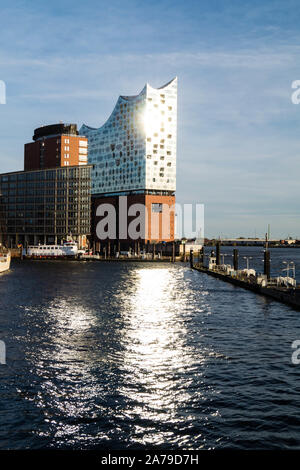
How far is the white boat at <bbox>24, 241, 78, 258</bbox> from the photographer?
186375mm

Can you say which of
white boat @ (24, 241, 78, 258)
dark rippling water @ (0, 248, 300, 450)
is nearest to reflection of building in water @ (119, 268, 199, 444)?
dark rippling water @ (0, 248, 300, 450)

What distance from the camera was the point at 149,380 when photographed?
24641mm

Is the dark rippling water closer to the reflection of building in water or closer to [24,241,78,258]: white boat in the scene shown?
the reflection of building in water

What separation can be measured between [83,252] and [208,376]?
16721cm

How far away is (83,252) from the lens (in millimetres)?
190000

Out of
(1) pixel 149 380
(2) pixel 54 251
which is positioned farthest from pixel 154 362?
(2) pixel 54 251

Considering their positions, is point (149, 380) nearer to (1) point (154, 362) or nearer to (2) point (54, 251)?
(1) point (154, 362)

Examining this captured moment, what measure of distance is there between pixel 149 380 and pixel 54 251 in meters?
169

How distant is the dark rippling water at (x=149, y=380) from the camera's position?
59.6ft

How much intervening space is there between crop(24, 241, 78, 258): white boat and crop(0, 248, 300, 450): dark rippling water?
137950 millimetres
